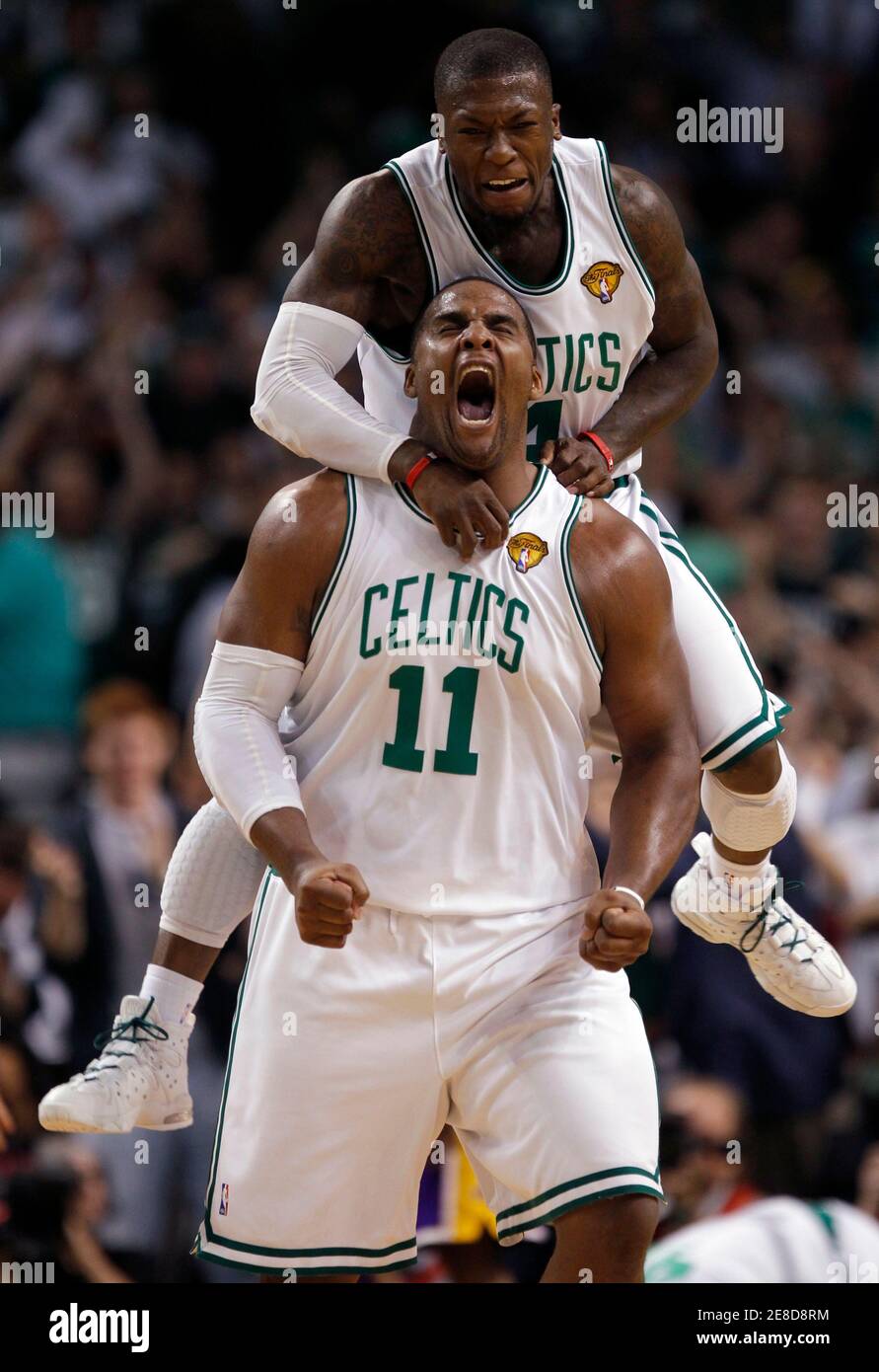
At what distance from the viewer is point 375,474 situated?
12.3ft

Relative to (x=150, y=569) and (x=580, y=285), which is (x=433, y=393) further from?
(x=150, y=569)

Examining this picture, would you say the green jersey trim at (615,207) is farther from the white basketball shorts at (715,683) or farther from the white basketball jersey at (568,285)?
the white basketball shorts at (715,683)

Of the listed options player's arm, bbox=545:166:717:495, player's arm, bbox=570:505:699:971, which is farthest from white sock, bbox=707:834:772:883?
player's arm, bbox=545:166:717:495

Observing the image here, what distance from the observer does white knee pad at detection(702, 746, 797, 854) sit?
13.6 feet

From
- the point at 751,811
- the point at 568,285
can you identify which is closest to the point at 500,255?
the point at 568,285

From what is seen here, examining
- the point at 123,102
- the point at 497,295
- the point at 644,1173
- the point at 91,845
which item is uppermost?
the point at 123,102

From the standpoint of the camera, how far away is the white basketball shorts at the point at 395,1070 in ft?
12.0

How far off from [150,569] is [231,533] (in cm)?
34

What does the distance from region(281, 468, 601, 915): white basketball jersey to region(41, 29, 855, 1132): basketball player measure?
3.7 inches

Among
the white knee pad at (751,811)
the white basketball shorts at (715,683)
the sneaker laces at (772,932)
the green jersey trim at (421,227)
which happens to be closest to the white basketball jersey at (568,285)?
the green jersey trim at (421,227)

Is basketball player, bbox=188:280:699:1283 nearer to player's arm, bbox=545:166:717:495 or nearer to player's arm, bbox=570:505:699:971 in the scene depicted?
player's arm, bbox=570:505:699:971

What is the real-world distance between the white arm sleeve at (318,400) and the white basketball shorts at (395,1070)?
825 mm

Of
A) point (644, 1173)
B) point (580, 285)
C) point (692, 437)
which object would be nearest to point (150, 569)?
point (692, 437)

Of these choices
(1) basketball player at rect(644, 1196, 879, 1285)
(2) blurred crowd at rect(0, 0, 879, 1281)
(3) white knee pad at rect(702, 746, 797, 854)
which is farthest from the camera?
(2) blurred crowd at rect(0, 0, 879, 1281)
